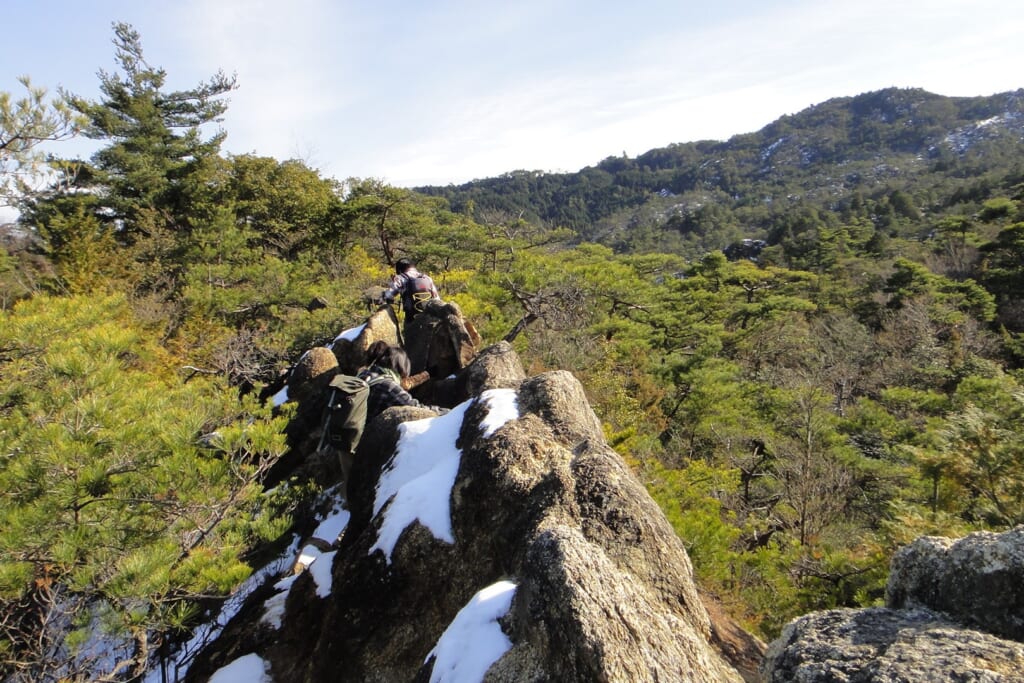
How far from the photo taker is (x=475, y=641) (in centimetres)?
238

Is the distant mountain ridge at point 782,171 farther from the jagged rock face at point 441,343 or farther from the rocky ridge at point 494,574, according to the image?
the rocky ridge at point 494,574

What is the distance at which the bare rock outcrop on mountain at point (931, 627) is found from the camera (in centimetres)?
173

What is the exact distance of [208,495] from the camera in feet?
12.8

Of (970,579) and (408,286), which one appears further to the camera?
(408,286)

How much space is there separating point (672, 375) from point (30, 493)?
15300 millimetres

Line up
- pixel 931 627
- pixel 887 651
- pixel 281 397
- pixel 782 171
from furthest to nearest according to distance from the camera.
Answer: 1. pixel 782 171
2. pixel 281 397
3. pixel 931 627
4. pixel 887 651

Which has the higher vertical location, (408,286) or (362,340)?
(408,286)

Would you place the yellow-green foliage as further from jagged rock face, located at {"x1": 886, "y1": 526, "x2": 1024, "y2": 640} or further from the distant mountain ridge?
the distant mountain ridge

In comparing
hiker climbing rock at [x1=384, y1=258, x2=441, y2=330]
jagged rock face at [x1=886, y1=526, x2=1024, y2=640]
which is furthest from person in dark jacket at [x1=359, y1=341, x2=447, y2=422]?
jagged rock face at [x1=886, y1=526, x2=1024, y2=640]

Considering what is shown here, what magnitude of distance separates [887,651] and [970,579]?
0.70 m

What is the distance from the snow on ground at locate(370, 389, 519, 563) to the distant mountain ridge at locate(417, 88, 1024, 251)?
6910 centimetres

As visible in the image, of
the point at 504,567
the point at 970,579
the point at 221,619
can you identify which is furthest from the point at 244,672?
the point at 970,579

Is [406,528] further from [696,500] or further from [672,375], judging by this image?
[672,375]

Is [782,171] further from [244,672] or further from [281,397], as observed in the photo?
[244,672]
